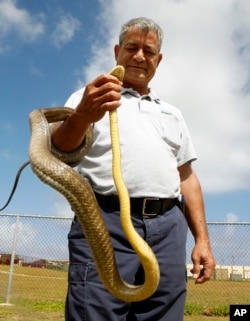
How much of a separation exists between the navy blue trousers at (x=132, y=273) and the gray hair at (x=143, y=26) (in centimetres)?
114

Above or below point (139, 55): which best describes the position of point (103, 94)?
below

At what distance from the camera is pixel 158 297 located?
280 centimetres

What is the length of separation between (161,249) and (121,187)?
92cm

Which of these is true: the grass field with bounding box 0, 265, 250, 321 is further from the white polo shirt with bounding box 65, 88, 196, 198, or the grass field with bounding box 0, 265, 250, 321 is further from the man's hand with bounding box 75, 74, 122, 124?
the man's hand with bounding box 75, 74, 122, 124

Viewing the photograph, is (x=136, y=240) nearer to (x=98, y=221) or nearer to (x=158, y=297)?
(x=98, y=221)

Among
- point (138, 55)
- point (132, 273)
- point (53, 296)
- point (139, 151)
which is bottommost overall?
point (53, 296)

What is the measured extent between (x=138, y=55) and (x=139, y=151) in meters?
0.63

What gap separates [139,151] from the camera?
286cm

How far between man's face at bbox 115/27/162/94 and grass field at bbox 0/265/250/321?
6.33 meters

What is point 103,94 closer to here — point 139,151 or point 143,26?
point 139,151

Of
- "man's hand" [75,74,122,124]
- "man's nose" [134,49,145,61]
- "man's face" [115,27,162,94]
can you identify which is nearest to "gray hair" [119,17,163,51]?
"man's face" [115,27,162,94]

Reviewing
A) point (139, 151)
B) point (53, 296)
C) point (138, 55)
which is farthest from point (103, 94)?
point (53, 296)

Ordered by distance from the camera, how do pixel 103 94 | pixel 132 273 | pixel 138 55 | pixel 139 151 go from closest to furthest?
pixel 103 94 < pixel 132 273 < pixel 139 151 < pixel 138 55

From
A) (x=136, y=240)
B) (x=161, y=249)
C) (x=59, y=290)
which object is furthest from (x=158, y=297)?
(x=59, y=290)
